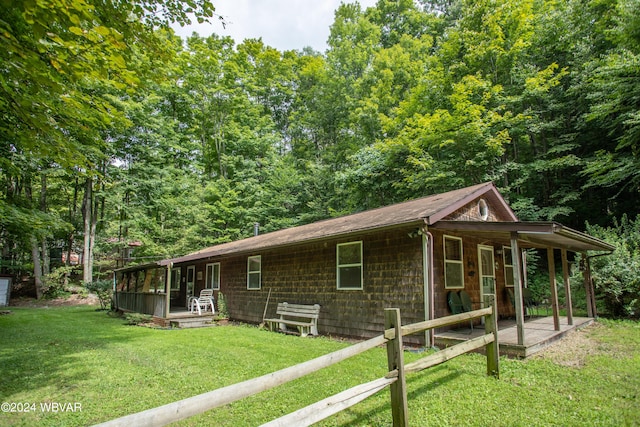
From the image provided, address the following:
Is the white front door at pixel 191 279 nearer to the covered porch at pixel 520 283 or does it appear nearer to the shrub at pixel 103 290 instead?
the shrub at pixel 103 290

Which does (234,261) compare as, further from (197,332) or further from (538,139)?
(538,139)

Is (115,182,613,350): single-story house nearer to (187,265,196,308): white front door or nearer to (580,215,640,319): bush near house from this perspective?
(580,215,640,319): bush near house

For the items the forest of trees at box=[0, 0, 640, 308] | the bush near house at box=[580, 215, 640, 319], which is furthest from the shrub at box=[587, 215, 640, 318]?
the forest of trees at box=[0, 0, 640, 308]

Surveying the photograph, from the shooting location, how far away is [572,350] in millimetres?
6246

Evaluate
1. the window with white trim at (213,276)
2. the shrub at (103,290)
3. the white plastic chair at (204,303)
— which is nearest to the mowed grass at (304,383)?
the white plastic chair at (204,303)

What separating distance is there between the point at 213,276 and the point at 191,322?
3.29 metres

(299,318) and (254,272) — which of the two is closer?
(299,318)

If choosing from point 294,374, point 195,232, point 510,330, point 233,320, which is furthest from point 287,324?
point 195,232

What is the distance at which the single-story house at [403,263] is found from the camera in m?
7.00

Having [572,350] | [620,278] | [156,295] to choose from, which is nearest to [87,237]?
[156,295]

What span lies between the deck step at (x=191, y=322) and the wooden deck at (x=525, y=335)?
7.97 metres

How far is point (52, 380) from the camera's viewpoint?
16.8 ft

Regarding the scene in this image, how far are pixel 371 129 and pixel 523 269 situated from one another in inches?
553

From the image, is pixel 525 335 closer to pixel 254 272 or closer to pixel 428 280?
pixel 428 280
